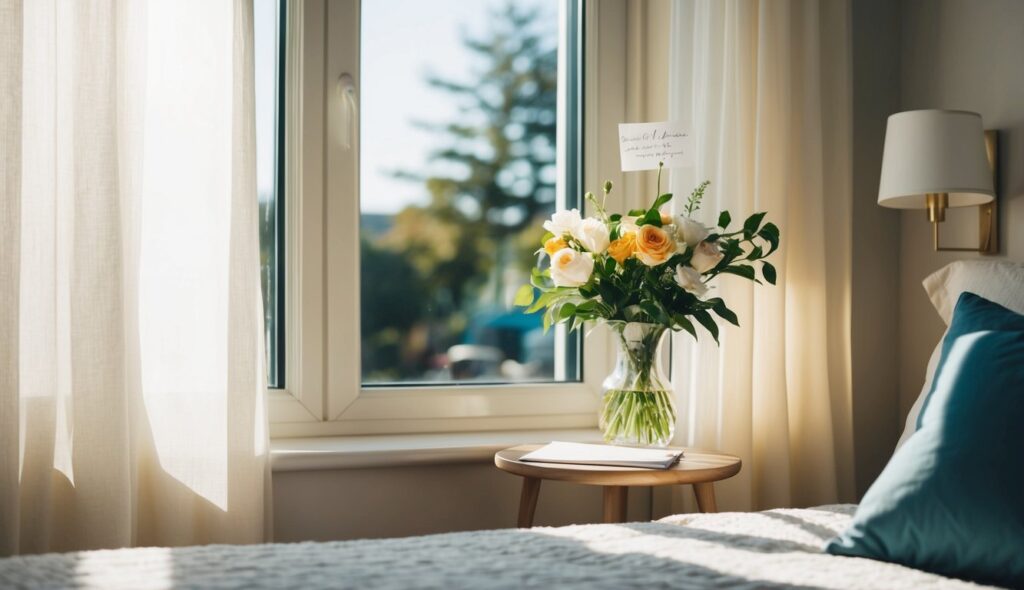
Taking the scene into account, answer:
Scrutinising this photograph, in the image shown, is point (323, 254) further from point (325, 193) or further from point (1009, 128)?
point (1009, 128)

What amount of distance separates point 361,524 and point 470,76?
3.72ft

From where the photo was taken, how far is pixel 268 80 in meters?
2.15

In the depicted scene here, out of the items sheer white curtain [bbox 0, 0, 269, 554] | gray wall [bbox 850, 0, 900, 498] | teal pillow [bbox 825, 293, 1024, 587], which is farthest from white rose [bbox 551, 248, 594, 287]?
gray wall [bbox 850, 0, 900, 498]

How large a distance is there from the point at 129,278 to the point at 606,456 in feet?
3.15

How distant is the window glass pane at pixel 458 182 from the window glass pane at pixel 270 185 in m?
0.20

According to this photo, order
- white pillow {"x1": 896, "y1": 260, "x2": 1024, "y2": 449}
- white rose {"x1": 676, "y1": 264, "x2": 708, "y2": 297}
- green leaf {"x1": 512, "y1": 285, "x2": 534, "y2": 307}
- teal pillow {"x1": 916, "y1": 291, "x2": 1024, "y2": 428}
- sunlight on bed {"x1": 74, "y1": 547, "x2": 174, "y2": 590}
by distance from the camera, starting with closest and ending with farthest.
→ 1. sunlight on bed {"x1": 74, "y1": 547, "x2": 174, "y2": 590}
2. teal pillow {"x1": 916, "y1": 291, "x2": 1024, "y2": 428}
3. white pillow {"x1": 896, "y1": 260, "x2": 1024, "y2": 449}
4. white rose {"x1": 676, "y1": 264, "x2": 708, "y2": 297}
5. green leaf {"x1": 512, "y1": 285, "x2": 534, "y2": 307}

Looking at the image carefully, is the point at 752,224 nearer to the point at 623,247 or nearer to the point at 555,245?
the point at 623,247

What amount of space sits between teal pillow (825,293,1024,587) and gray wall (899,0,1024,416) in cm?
89

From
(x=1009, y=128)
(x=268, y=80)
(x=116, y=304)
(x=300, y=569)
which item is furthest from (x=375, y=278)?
(x=1009, y=128)

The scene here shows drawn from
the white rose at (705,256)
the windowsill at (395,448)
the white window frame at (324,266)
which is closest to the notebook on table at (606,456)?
the windowsill at (395,448)

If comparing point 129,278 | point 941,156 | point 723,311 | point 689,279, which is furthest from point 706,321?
point 129,278

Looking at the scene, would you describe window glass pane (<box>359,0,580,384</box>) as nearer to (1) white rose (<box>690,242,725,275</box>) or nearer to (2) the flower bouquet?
(2) the flower bouquet

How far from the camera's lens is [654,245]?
1786mm

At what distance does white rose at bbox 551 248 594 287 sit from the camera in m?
1.83
